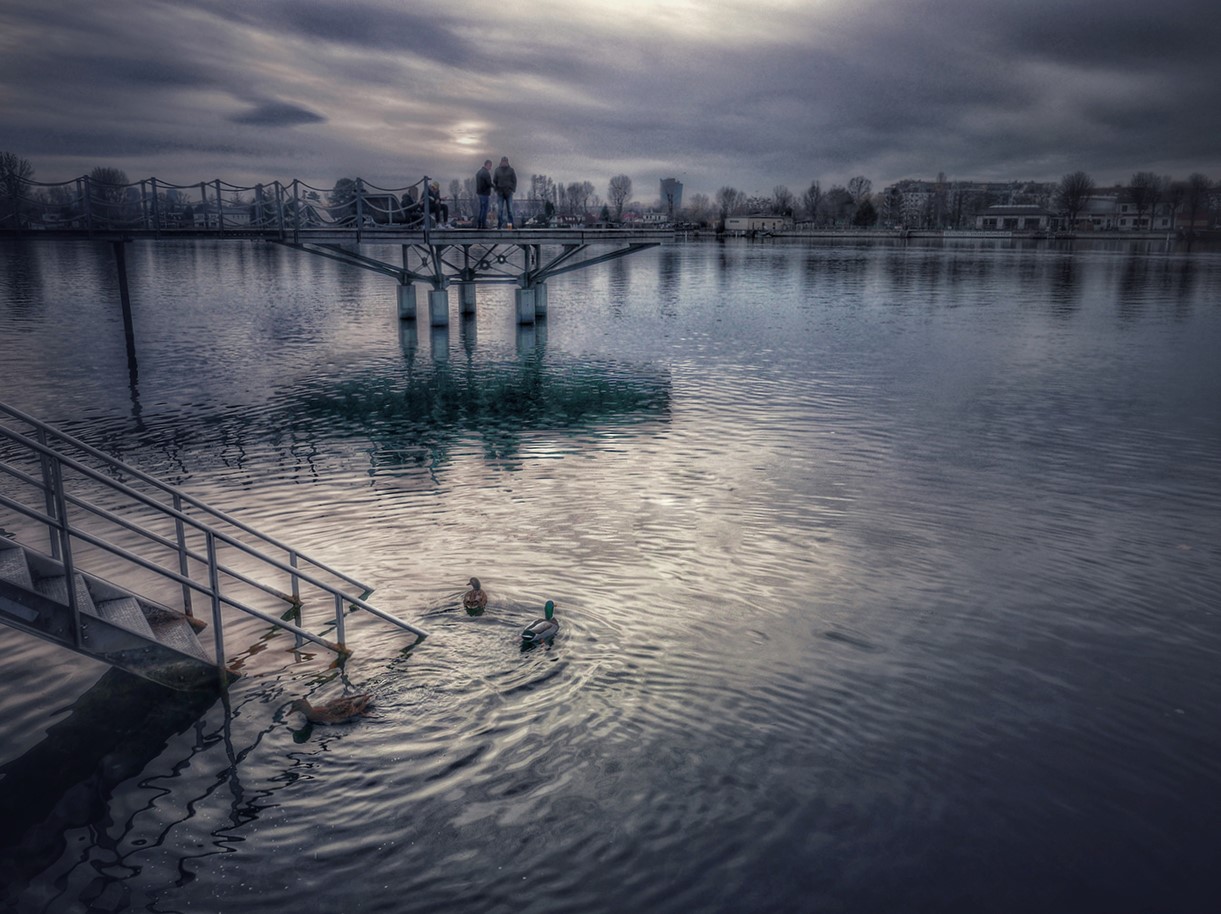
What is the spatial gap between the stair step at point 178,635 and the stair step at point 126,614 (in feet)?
0.71

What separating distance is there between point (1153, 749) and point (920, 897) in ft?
12.2

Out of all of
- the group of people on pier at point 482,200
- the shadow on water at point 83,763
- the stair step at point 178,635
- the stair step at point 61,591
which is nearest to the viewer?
the shadow on water at point 83,763

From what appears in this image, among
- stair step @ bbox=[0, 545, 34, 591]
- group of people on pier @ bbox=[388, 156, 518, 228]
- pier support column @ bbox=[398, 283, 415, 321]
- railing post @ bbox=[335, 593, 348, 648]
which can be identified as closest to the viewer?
stair step @ bbox=[0, 545, 34, 591]

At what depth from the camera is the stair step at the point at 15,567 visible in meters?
7.50

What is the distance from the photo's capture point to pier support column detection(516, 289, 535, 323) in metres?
44.1

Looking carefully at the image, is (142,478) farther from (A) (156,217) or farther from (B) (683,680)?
(A) (156,217)

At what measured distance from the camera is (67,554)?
7.61 metres

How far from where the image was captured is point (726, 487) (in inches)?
675

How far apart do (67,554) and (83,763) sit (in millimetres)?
2268

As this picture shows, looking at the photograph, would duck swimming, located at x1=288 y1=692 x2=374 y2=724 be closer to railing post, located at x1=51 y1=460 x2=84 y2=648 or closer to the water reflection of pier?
railing post, located at x1=51 y1=460 x2=84 y2=648

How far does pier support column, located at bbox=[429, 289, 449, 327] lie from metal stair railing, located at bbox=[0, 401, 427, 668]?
25051 mm

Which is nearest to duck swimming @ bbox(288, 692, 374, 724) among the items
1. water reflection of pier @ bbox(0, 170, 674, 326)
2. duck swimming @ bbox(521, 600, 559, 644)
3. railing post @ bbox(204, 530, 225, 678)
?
railing post @ bbox(204, 530, 225, 678)

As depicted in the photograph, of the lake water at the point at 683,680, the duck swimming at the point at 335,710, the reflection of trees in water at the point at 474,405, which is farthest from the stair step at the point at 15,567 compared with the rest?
the reflection of trees in water at the point at 474,405

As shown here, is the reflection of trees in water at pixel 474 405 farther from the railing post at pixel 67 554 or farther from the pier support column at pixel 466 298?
the pier support column at pixel 466 298
